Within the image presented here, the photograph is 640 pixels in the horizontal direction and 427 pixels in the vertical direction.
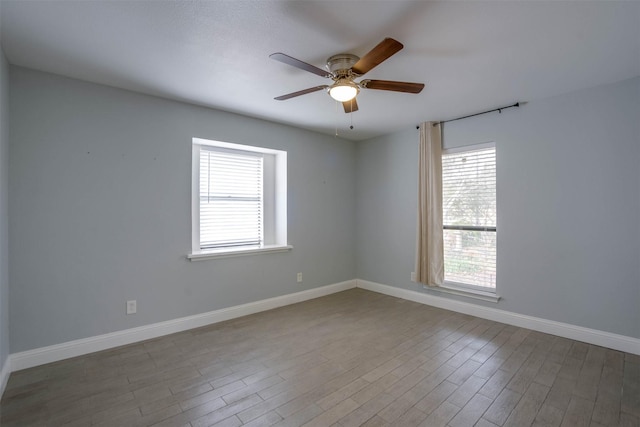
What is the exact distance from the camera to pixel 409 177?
441 centimetres

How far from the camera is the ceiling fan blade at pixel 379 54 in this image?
5.63 feet

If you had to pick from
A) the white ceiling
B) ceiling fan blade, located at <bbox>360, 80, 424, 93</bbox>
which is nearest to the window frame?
the white ceiling

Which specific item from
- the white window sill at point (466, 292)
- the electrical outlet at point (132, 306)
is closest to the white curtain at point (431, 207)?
the white window sill at point (466, 292)

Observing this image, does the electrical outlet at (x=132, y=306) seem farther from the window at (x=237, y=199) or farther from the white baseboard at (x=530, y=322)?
the white baseboard at (x=530, y=322)

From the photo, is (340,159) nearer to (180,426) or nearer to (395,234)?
(395,234)

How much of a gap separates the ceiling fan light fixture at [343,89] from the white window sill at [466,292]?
113 inches

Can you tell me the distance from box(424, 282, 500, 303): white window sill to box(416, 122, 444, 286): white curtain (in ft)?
0.32

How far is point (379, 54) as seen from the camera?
6.07 feet

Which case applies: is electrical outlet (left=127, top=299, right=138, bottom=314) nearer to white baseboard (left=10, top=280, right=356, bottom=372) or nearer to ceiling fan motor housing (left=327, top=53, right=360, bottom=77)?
white baseboard (left=10, top=280, right=356, bottom=372)

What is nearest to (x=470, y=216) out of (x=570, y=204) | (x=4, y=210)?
(x=570, y=204)

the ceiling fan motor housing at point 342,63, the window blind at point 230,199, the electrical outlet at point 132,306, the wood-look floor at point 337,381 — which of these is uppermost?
the ceiling fan motor housing at point 342,63

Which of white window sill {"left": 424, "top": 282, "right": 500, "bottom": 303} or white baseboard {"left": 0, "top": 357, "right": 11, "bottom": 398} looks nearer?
white baseboard {"left": 0, "top": 357, "right": 11, "bottom": 398}

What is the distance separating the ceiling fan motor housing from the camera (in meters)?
2.27

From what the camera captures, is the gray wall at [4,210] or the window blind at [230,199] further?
the window blind at [230,199]
